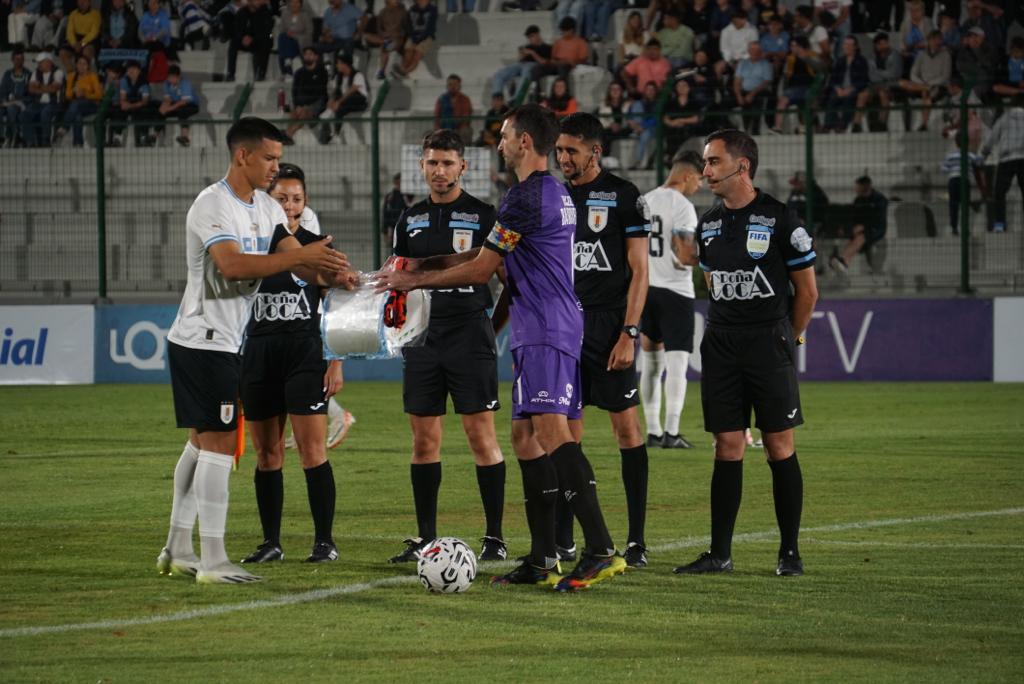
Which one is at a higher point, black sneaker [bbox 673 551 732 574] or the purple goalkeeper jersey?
the purple goalkeeper jersey

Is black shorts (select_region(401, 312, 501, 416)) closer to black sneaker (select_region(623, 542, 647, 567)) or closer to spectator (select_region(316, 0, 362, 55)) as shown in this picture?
black sneaker (select_region(623, 542, 647, 567))

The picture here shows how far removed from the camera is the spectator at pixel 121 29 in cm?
2569

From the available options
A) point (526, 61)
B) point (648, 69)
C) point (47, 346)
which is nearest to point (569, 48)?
point (526, 61)

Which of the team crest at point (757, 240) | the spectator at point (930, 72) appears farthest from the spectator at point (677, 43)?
the team crest at point (757, 240)

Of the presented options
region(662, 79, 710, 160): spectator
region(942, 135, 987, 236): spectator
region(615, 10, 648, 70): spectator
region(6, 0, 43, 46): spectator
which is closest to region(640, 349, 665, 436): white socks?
region(662, 79, 710, 160): spectator

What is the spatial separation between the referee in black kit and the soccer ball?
1113 millimetres

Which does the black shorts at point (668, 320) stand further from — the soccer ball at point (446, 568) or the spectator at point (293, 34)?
the spectator at point (293, 34)

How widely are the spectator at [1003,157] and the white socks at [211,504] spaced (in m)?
14.4

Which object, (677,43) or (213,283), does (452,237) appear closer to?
Result: (213,283)

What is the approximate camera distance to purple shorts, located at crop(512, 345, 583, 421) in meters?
6.98

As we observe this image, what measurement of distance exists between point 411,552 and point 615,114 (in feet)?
43.3

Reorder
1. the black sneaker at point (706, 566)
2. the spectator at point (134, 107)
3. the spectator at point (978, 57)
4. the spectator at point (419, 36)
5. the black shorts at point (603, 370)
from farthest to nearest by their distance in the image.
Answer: the spectator at point (419, 36), the spectator at point (978, 57), the spectator at point (134, 107), the black shorts at point (603, 370), the black sneaker at point (706, 566)

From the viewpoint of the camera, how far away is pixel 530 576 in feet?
23.4

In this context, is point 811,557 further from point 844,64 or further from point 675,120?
point 844,64
